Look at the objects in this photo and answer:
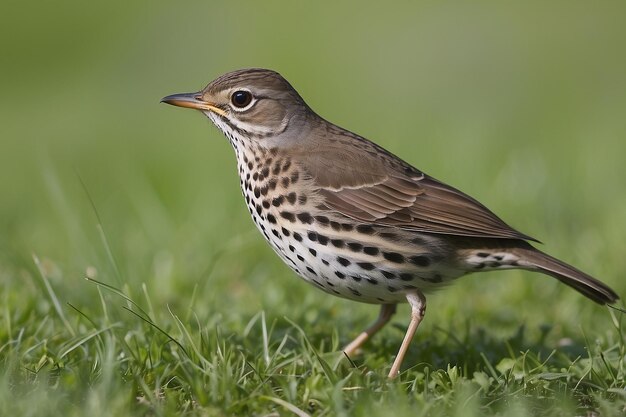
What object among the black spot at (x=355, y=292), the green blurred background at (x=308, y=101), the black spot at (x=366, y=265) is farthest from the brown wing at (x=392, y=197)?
the green blurred background at (x=308, y=101)

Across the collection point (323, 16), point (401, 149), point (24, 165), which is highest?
point (323, 16)

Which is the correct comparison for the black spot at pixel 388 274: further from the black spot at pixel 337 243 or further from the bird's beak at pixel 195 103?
the bird's beak at pixel 195 103

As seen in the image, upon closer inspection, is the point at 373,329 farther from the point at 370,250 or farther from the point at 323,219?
the point at 323,219

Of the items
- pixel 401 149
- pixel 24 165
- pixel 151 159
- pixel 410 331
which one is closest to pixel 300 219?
pixel 410 331

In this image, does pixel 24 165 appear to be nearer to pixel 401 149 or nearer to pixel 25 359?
pixel 401 149

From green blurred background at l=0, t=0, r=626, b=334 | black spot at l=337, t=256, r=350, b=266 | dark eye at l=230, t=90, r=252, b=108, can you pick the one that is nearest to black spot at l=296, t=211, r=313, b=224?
black spot at l=337, t=256, r=350, b=266

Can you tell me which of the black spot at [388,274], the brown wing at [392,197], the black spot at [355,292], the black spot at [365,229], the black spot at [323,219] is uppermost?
the brown wing at [392,197]

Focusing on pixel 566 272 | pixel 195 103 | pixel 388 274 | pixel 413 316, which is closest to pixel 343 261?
pixel 388 274
